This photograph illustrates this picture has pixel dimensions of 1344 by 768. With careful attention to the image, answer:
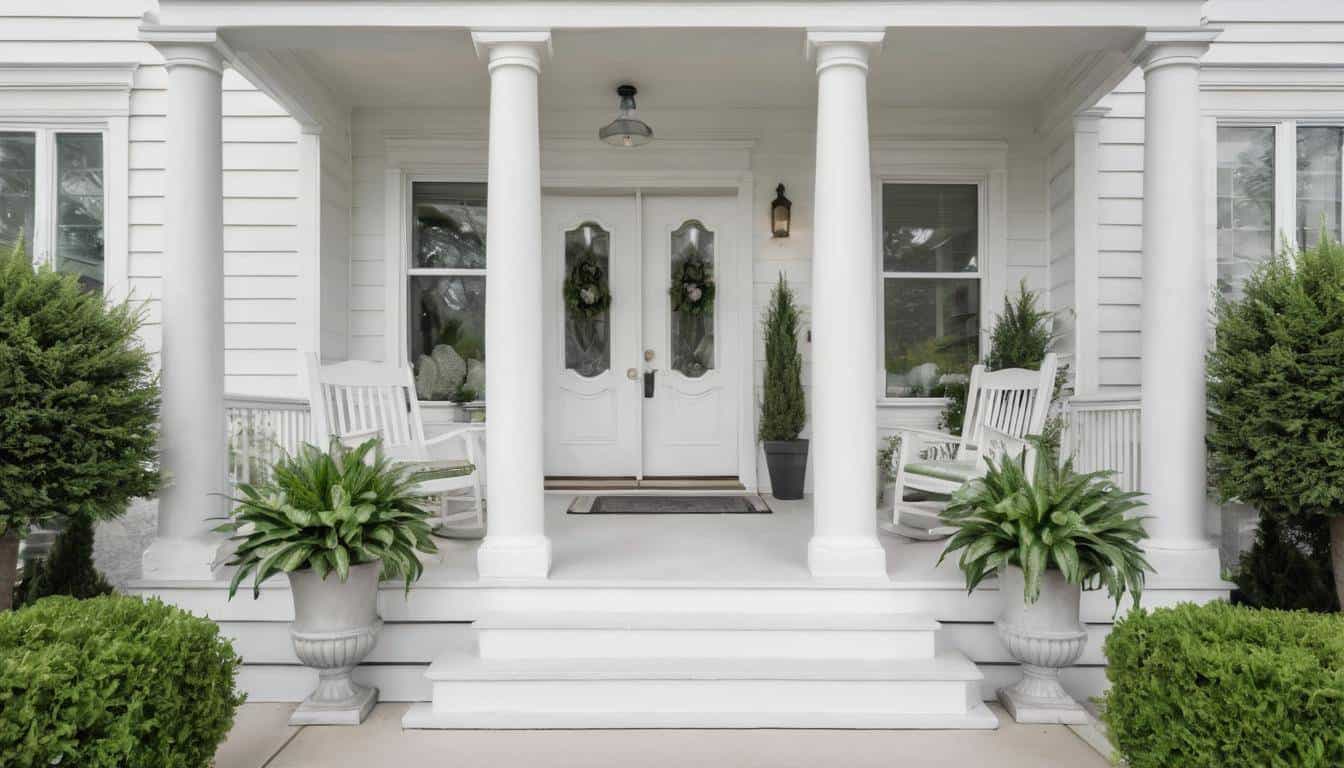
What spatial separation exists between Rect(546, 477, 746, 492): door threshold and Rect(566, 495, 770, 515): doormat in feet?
0.73

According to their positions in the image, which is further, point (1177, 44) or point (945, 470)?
point (945, 470)

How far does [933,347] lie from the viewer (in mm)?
5090

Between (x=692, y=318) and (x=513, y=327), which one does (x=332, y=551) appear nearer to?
(x=513, y=327)

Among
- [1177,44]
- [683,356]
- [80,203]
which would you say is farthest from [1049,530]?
[80,203]

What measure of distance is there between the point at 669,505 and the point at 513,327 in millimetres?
1945

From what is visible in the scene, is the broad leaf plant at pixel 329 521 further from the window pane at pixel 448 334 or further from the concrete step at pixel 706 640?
the window pane at pixel 448 334

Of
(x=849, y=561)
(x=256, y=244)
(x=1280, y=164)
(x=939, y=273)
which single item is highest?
(x=1280, y=164)

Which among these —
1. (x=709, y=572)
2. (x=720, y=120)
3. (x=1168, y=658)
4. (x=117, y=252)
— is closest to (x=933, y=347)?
(x=720, y=120)

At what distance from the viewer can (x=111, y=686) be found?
1912 mm

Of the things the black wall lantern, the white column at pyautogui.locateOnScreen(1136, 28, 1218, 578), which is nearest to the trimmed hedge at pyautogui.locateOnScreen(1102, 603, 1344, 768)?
the white column at pyautogui.locateOnScreen(1136, 28, 1218, 578)

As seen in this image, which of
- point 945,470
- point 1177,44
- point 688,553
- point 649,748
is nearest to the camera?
point 649,748

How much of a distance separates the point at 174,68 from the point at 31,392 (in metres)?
1.42

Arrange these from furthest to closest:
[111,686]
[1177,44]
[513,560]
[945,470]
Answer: [945,470], [1177,44], [513,560], [111,686]

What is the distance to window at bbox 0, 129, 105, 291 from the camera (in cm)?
457
